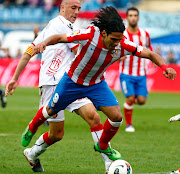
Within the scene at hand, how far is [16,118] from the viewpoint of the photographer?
13648 mm

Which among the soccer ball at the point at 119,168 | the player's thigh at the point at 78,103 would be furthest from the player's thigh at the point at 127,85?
the soccer ball at the point at 119,168

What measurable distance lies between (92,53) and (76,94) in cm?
65

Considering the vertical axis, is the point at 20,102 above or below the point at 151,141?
below

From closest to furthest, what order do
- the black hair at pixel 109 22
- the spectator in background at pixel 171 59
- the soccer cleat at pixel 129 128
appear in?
the black hair at pixel 109 22
the soccer cleat at pixel 129 128
the spectator in background at pixel 171 59

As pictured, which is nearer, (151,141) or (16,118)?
(151,141)

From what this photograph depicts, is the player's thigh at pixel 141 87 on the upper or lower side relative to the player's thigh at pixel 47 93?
lower

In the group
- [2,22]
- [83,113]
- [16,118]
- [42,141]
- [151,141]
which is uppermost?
[83,113]

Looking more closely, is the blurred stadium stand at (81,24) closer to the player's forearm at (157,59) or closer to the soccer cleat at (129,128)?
the soccer cleat at (129,128)

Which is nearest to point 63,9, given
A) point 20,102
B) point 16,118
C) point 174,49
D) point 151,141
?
point 151,141

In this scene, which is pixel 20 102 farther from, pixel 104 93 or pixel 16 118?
pixel 104 93

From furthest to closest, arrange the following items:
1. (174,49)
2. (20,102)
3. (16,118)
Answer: (174,49) → (20,102) → (16,118)

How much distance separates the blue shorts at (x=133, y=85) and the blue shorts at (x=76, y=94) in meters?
5.20

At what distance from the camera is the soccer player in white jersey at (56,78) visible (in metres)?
6.78

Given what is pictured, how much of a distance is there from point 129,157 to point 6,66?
Answer: 19330mm
